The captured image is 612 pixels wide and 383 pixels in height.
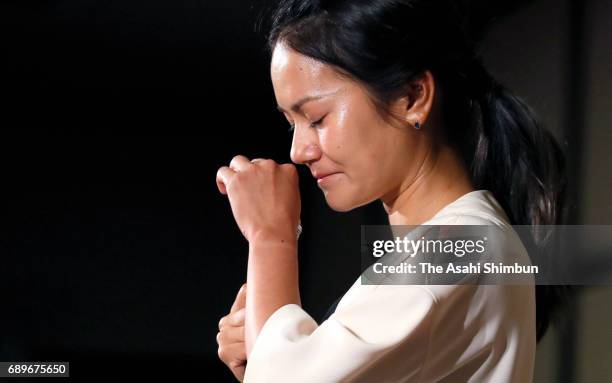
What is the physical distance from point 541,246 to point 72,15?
58.2 inches

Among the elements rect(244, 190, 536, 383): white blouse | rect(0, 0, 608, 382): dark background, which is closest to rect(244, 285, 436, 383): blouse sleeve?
rect(244, 190, 536, 383): white blouse

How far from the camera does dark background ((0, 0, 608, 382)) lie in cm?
204

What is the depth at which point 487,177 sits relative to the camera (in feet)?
2.75

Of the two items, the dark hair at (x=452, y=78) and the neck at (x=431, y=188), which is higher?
the dark hair at (x=452, y=78)

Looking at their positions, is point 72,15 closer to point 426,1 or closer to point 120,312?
point 120,312

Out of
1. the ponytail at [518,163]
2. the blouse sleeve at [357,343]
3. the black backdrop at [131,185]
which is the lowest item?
the blouse sleeve at [357,343]

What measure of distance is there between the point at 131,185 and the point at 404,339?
167 cm

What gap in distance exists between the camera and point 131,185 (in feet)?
7.35

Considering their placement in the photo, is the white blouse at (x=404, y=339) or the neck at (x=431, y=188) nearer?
the white blouse at (x=404, y=339)

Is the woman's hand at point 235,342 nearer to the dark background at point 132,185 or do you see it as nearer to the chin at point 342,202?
the chin at point 342,202

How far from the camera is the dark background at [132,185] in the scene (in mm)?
2039

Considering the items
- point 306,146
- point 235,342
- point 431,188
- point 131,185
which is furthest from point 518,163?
point 131,185

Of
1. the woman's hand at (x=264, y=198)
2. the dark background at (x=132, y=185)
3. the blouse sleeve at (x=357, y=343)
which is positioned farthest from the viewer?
the dark background at (x=132, y=185)

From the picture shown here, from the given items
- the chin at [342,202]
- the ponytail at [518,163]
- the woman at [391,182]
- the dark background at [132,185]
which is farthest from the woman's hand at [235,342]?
the dark background at [132,185]
